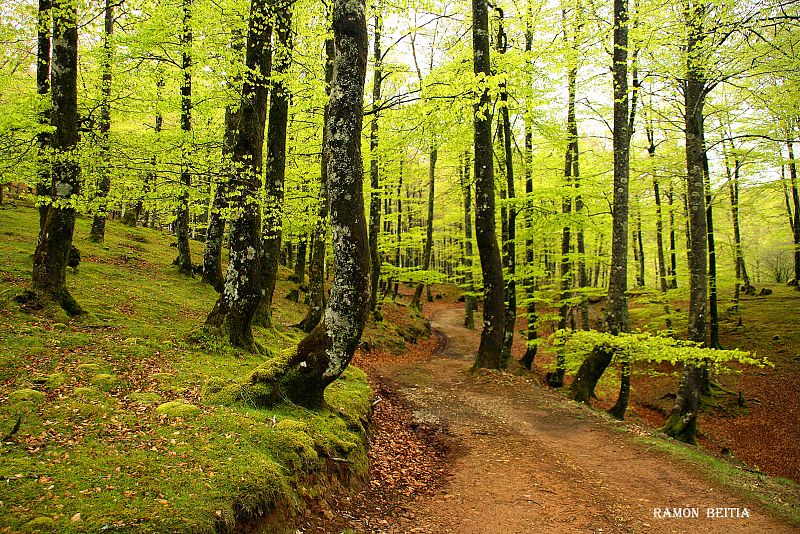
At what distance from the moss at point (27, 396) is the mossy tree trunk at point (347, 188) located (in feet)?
10.1

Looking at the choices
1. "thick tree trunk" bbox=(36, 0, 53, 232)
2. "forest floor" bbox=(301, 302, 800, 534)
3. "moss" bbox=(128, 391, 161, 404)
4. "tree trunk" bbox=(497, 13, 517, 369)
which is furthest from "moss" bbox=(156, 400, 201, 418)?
"tree trunk" bbox=(497, 13, 517, 369)

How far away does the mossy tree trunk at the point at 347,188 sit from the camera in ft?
17.6

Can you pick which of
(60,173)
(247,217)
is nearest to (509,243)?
(247,217)

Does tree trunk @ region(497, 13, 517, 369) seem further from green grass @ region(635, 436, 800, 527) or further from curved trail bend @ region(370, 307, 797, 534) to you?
green grass @ region(635, 436, 800, 527)

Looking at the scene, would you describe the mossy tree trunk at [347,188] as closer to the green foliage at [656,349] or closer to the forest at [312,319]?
the forest at [312,319]

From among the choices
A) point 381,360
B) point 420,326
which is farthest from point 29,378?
point 420,326

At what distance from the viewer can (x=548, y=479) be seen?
6.18 m

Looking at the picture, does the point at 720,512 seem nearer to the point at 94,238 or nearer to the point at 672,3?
the point at 672,3

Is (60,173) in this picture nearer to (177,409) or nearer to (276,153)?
(276,153)

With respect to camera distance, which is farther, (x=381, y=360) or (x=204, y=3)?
(x=381, y=360)

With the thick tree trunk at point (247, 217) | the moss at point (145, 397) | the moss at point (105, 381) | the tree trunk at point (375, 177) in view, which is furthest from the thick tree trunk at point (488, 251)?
the moss at point (105, 381)

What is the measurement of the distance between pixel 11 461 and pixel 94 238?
49.0 ft

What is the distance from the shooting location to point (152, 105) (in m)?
11.3

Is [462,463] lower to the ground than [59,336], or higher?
lower
